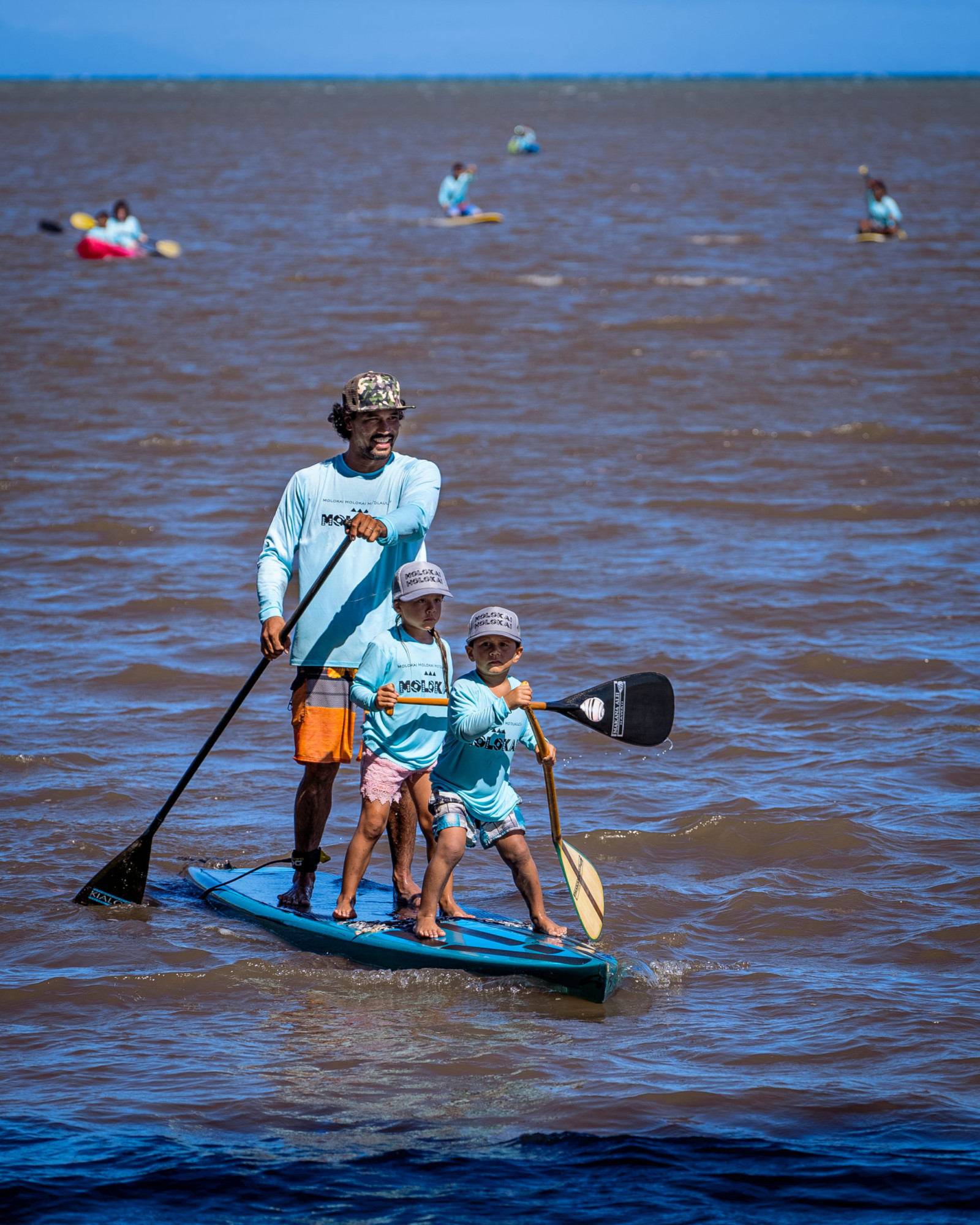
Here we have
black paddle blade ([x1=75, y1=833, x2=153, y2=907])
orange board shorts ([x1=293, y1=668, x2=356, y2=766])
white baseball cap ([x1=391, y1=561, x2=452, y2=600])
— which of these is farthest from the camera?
black paddle blade ([x1=75, y1=833, x2=153, y2=907])

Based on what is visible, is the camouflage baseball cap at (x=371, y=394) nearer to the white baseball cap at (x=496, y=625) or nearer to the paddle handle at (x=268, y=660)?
the paddle handle at (x=268, y=660)

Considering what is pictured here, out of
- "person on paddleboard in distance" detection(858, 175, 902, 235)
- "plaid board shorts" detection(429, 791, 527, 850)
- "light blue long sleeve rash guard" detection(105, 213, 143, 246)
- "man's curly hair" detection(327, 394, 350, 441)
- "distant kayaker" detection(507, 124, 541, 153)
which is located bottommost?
"plaid board shorts" detection(429, 791, 527, 850)

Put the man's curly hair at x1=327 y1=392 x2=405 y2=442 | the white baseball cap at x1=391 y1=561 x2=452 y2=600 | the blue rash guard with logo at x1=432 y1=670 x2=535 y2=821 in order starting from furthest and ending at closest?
the man's curly hair at x1=327 y1=392 x2=405 y2=442
the white baseball cap at x1=391 y1=561 x2=452 y2=600
the blue rash guard with logo at x1=432 y1=670 x2=535 y2=821

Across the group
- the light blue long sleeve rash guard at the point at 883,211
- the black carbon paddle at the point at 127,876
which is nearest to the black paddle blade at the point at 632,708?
the black carbon paddle at the point at 127,876

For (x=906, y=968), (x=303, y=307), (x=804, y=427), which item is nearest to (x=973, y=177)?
(x=303, y=307)

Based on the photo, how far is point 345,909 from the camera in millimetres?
5594

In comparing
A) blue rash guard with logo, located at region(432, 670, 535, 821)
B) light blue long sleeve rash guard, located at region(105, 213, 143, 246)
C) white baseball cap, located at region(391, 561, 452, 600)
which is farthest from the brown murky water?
light blue long sleeve rash guard, located at region(105, 213, 143, 246)

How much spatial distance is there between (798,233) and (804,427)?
16.9 m

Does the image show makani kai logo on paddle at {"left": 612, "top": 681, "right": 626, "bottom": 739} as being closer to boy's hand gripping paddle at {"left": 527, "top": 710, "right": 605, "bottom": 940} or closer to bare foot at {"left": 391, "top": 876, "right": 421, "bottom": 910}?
boy's hand gripping paddle at {"left": 527, "top": 710, "right": 605, "bottom": 940}

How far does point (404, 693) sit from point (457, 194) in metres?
28.9

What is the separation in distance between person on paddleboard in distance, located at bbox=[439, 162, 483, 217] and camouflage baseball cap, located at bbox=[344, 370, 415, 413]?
27820 millimetres

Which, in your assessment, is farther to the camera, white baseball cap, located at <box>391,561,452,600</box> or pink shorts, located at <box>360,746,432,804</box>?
pink shorts, located at <box>360,746,432,804</box>

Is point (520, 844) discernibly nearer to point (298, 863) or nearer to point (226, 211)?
point (298, 863)

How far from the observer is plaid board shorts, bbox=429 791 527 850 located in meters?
5.22
